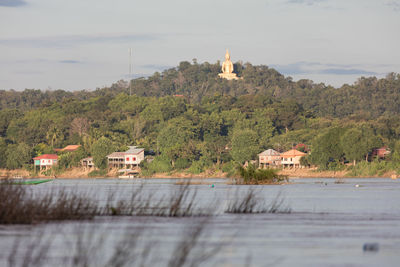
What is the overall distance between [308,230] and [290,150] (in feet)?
328

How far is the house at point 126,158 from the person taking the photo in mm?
121625

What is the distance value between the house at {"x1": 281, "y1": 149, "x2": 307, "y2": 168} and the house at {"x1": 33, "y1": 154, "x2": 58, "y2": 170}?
36.1 metres

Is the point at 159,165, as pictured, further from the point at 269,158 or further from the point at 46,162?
the point at 46,162

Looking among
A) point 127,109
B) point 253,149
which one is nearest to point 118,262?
point 253,149

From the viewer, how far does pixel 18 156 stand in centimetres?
12588

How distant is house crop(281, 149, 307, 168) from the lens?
388 feet

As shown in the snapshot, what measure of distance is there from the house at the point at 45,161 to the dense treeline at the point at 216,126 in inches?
89.3

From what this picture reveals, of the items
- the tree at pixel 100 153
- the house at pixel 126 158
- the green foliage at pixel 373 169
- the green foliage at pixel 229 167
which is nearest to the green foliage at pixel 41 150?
the tree at pixel 100 153

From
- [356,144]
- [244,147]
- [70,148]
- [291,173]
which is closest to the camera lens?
[356,144]

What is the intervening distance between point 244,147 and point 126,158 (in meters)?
18.4

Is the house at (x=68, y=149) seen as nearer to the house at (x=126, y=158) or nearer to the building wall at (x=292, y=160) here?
the house at (x=126, y=158)

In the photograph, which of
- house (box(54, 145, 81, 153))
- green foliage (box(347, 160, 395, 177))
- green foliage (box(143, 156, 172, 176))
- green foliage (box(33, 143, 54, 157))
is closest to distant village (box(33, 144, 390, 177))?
green foliage (box(143, 156, 172, 176))

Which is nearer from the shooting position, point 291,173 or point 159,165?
point 291,173

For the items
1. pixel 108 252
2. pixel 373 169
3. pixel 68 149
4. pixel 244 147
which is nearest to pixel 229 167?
pixel 244 147
